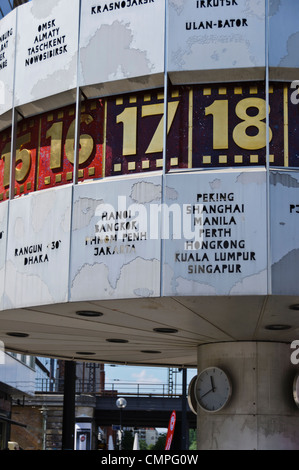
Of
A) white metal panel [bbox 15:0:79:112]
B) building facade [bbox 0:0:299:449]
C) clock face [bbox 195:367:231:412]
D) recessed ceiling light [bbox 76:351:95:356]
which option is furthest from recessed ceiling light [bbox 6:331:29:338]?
white metal panel [bbox 15:0:79:112]

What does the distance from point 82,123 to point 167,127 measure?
202 cm

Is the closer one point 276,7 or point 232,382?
point 276,7

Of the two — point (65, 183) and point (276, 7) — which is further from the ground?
point (276, 7)

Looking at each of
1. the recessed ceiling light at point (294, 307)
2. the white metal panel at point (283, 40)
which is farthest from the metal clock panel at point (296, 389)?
the white metal panel at point (283, 40)

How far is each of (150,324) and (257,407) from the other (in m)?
2.98

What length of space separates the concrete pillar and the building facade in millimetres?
35

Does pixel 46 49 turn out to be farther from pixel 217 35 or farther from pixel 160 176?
pixel 160 176

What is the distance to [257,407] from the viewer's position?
59.0 feet

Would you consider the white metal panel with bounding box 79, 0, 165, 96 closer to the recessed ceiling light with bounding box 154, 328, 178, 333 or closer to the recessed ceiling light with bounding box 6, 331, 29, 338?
the recessed ceiling light with bounding box 154, 328, 178, 333

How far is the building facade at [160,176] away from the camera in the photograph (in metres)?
14.9

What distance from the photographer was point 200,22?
15922 mm
